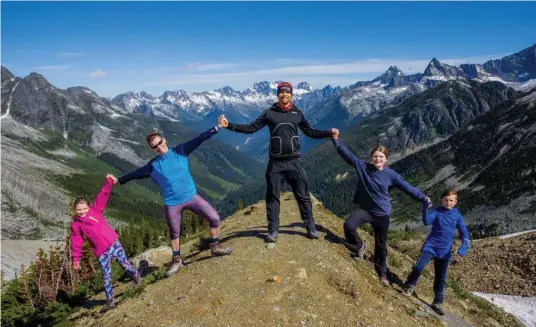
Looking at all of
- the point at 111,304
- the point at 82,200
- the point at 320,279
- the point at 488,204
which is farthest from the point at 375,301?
the point at 488,204

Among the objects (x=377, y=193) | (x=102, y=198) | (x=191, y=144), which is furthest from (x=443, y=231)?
(x=102, y=198)

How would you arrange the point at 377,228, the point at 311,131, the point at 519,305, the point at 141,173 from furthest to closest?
the point at 519,305, the point at 311,131, the point at 377,228, the point at 141,173

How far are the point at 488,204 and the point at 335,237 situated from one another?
195972 mm

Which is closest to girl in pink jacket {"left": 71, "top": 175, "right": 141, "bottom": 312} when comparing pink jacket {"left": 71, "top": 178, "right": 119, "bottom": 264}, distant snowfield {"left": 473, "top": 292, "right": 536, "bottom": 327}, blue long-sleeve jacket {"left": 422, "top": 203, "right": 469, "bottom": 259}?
pink jacket {"left": 71, "top": 178, "right": 119, "bottom": 264}

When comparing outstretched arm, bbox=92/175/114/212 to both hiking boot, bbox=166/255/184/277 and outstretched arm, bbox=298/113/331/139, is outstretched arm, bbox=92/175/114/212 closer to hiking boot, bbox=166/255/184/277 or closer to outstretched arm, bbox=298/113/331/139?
hiking boot, bbox=166/255/184/277

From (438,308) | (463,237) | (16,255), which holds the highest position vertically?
(463,237)

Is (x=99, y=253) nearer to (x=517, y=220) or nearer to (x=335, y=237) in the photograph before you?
(x=335, y=237)

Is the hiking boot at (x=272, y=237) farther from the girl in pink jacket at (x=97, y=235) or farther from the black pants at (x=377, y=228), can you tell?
the girl in pink jacket at (x=97, y=235)

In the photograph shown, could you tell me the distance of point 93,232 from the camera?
13.6 m

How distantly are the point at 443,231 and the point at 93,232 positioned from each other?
1295cm

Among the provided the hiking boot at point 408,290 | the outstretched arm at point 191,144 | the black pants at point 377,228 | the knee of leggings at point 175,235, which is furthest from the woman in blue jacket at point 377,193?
the knee of leggings at point 175,235

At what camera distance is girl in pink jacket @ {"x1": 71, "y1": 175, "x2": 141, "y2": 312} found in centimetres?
1347

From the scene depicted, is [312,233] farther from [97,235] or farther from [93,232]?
[93,232]

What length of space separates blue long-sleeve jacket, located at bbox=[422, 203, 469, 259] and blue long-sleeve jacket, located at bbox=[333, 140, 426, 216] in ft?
2.65
